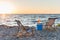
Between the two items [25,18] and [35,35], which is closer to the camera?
[35,35]

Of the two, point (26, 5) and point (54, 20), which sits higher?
point (26, 5)

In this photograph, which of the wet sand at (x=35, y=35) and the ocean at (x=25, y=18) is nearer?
the wet sand at (x=35, y=35)

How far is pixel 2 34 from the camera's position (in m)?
1.28

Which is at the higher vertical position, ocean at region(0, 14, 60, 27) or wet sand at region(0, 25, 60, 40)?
ocean at region(0, 14, 60, 27)

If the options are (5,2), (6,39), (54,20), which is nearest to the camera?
(6,39)

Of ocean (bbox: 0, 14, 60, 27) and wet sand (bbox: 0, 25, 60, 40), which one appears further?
ocean (bbox: 0, 14, 60, 27)

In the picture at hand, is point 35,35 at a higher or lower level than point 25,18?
lower

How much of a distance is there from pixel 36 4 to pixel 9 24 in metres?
0.52

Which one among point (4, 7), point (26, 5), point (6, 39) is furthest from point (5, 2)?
point (6, 39)

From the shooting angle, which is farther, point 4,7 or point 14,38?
point 4,7

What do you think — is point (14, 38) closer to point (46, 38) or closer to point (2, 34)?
point (2, 34)

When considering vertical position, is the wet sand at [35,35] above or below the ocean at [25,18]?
below

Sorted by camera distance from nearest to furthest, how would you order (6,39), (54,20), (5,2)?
(6,39) → (54,20) → (5,2)

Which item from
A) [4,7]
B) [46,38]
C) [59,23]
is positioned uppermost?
[4,7]
